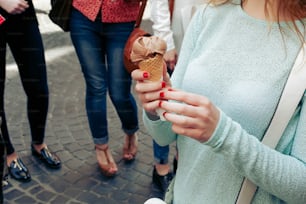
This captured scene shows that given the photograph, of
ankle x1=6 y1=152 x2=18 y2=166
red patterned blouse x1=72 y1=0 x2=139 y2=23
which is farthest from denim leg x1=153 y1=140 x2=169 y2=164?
ankle x1=6 y1=152 x2=18 y2=166

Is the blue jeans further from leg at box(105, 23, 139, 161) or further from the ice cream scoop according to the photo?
the ice cream scoop

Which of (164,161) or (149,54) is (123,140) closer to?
(164,161)

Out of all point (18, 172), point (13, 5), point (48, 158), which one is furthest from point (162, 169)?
point (13, 5)

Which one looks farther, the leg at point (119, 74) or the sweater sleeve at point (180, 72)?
the leg at point (119, 74)

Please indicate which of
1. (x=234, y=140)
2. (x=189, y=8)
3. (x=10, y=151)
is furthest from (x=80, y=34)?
(x=234, y=140)

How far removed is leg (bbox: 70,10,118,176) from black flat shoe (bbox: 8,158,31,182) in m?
0.59

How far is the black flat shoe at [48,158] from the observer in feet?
11.6

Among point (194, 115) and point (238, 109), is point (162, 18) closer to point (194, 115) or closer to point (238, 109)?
point (238, 109)

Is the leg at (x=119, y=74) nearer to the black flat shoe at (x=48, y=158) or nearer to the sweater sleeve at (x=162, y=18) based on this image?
the sweater sleeve at (x=162, y=18)

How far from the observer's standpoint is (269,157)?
1.20 metres

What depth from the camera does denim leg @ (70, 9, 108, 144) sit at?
299cm

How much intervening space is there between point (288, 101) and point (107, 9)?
6.27 ft

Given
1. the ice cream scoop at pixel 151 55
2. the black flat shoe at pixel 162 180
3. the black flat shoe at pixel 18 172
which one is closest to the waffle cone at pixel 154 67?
the ice cream scoop at pixel 151 55

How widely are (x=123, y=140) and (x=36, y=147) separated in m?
0.75
